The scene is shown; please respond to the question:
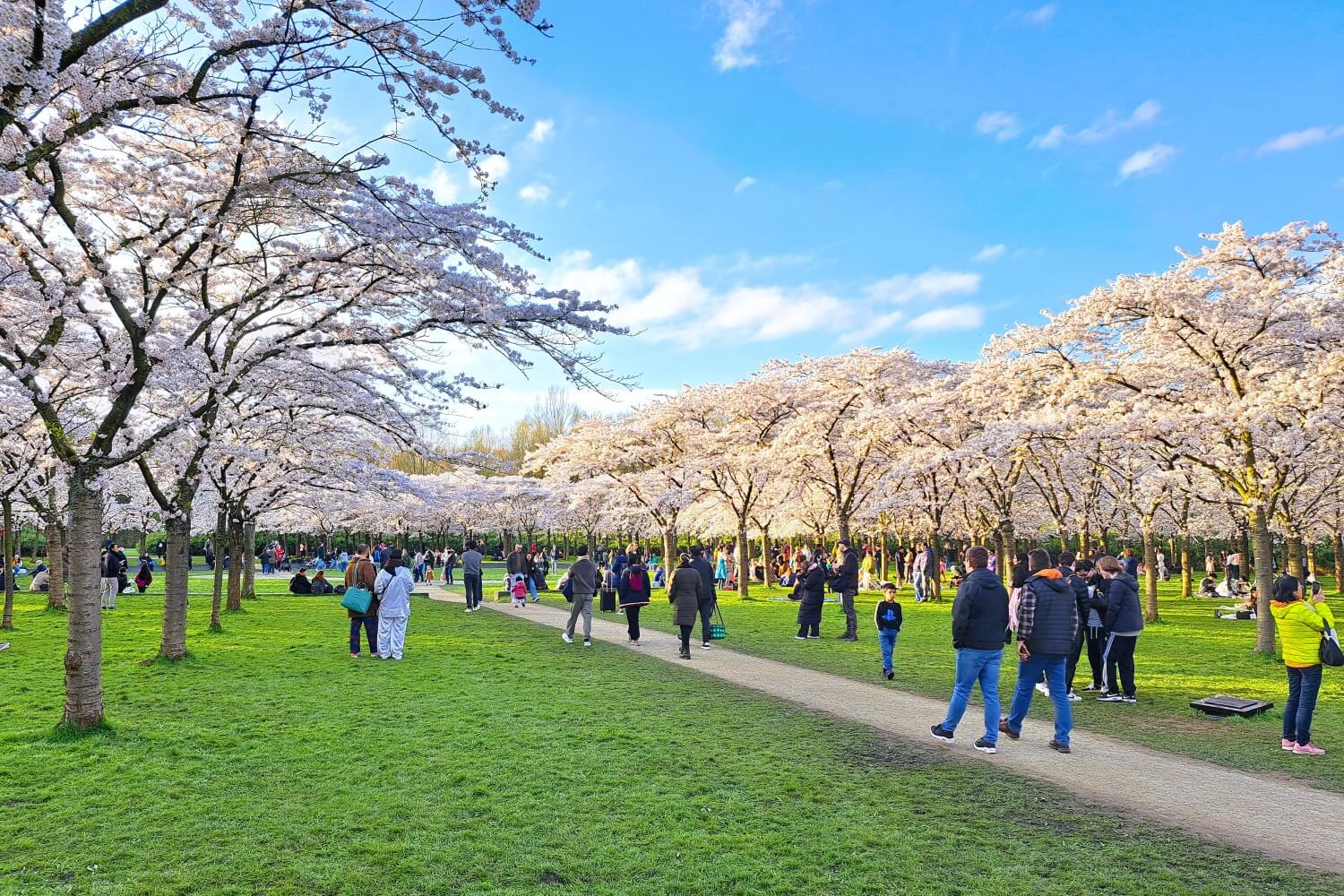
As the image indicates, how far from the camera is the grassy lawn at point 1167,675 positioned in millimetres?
7375

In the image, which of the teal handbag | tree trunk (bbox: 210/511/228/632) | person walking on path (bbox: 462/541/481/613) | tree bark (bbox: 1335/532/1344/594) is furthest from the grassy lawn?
tree bark (bbox: 1335/532/1344/594)

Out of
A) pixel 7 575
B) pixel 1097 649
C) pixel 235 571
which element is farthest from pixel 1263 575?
pixel 7 575

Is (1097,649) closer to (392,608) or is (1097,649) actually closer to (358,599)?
(392,608)

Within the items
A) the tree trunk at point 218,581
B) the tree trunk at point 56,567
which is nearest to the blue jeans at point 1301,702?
the tree trunk at point 218,581

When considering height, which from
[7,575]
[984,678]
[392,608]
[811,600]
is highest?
[7,575]

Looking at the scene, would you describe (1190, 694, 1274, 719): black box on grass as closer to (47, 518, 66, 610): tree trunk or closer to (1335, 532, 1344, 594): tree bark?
(47, 518, 66, 610): tree trunk

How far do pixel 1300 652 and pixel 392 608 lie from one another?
11193 mm

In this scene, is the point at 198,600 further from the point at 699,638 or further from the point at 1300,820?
the point at 1300,820

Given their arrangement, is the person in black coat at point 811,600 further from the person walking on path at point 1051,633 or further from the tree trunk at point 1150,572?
the tree trunk at point 1150,572

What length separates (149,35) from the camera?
561 centimetres

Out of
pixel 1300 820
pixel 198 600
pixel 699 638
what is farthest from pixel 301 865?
pixel 198 600

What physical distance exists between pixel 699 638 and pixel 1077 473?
1611cm

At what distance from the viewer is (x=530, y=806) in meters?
5.54

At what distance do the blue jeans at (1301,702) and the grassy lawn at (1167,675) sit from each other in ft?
0.68
